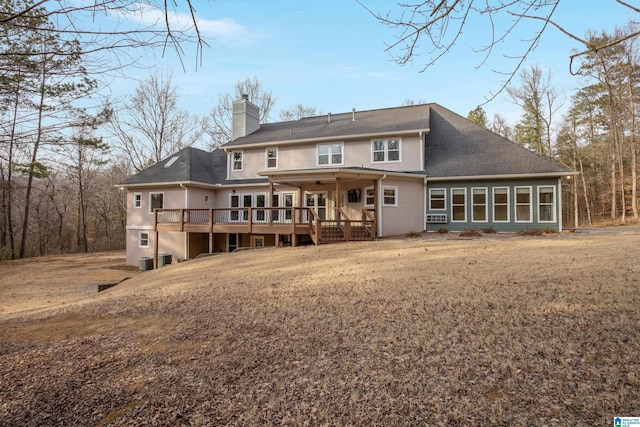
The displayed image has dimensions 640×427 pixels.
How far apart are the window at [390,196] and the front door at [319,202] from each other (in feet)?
11.4

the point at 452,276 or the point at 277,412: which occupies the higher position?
the point at 452,276

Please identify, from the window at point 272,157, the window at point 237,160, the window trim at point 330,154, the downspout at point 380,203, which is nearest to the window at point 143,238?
the window at point 237,160

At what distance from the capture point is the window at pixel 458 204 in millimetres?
15953

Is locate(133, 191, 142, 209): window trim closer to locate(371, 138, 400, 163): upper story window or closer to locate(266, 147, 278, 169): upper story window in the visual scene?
locate(266, 147, 278, 169): upper story window

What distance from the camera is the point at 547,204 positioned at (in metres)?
15.0

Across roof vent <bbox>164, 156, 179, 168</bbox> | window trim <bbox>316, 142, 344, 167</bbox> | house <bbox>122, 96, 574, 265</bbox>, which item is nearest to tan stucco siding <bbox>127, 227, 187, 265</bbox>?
house <bbox>122, 96, 574, 265</bbox>

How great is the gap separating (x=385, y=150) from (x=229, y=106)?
1988 centimetres

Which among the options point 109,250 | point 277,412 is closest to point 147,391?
point 277,412

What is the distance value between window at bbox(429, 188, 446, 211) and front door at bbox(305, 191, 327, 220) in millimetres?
5290

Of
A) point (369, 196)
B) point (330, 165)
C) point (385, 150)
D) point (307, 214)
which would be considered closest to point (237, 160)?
point (330, 165)

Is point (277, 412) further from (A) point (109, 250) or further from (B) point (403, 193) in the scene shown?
(A) point (109, 250)

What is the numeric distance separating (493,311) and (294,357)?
282 cm

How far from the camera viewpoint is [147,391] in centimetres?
304

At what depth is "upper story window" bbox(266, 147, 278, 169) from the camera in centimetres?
1927
